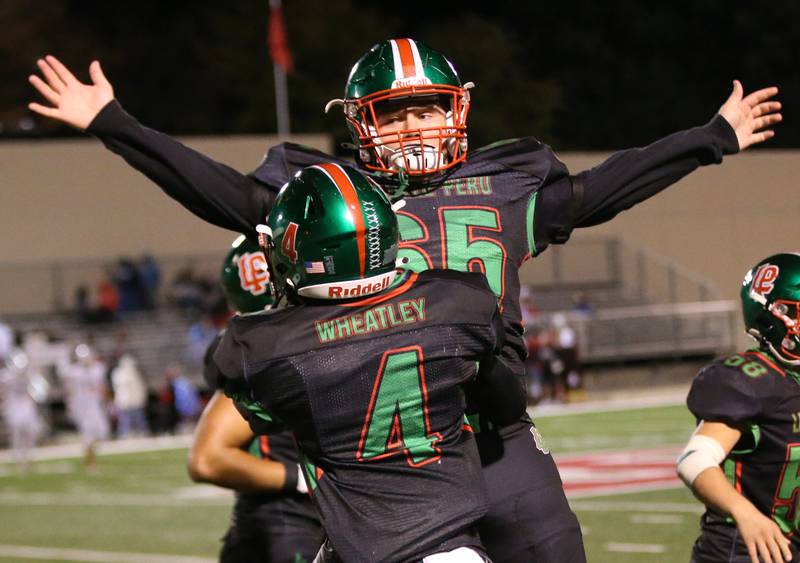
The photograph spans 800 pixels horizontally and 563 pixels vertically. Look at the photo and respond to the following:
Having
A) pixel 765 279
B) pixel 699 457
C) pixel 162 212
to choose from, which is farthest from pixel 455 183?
pixel 162 212

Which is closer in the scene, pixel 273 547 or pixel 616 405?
pixel 273 547

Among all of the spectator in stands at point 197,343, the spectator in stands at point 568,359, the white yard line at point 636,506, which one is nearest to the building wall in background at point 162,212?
the spectator in stands at point 197,343

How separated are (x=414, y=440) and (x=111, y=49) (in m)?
34.2

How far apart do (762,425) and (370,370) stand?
1.60 meters

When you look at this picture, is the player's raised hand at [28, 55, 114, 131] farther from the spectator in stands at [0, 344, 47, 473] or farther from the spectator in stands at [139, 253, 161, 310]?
the spectator in stands at [139, 253, 161, 310]

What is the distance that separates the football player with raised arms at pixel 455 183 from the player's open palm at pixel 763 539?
1.81 feet

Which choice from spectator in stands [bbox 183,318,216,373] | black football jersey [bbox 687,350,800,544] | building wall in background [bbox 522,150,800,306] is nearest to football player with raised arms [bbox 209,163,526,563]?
black football jersey [bbox 687,350,800,544]

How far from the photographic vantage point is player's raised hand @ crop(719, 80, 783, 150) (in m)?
3.79

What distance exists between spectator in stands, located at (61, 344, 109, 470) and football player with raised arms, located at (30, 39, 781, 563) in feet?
40.7

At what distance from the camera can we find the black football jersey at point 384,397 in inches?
118

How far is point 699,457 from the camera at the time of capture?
393 cm

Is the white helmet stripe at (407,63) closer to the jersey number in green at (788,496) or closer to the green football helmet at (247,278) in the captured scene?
the green football helmet at (247,278)

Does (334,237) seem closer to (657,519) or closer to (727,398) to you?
(727,398)

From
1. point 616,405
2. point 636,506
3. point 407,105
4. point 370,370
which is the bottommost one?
point 616,405
